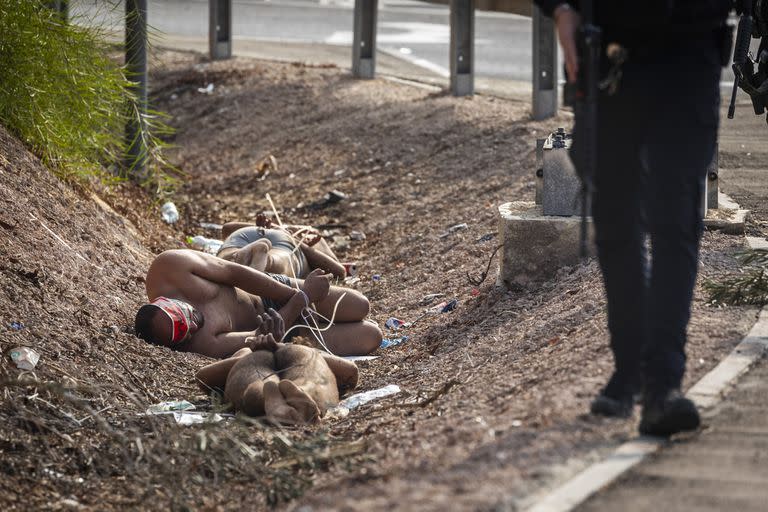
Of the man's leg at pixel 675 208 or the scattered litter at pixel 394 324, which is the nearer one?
the man's leg at pixel 675 208

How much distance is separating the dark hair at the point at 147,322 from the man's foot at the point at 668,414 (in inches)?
134

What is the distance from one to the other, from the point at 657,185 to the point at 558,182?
3057mm

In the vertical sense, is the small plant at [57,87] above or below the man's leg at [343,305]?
above

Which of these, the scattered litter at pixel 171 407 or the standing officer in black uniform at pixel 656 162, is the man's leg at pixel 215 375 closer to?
the scattered litter at pixel 171 407

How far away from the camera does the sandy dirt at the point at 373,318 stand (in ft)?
13.1

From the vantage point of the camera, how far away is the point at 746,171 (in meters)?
9.57

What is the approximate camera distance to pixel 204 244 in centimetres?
932

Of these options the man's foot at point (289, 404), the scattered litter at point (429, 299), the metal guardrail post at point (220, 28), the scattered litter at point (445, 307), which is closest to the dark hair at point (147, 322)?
the man's foot at point (289, 404)

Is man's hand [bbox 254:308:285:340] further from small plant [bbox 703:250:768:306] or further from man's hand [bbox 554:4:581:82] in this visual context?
man's hand [bbox 554:4:581:82]

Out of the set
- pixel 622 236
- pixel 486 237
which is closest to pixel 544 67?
pixel 486 237

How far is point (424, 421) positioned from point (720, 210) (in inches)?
131

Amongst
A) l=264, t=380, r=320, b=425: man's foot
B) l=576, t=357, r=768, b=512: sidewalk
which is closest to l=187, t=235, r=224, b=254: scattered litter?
l=264, t=380, r=320, b=425: man's foot

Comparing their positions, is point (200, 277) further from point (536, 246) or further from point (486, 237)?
point (486, 237)

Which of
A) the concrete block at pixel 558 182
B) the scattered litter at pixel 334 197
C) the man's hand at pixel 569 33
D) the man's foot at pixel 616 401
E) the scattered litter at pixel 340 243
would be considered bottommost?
the scattered litter at pixel 340 243
